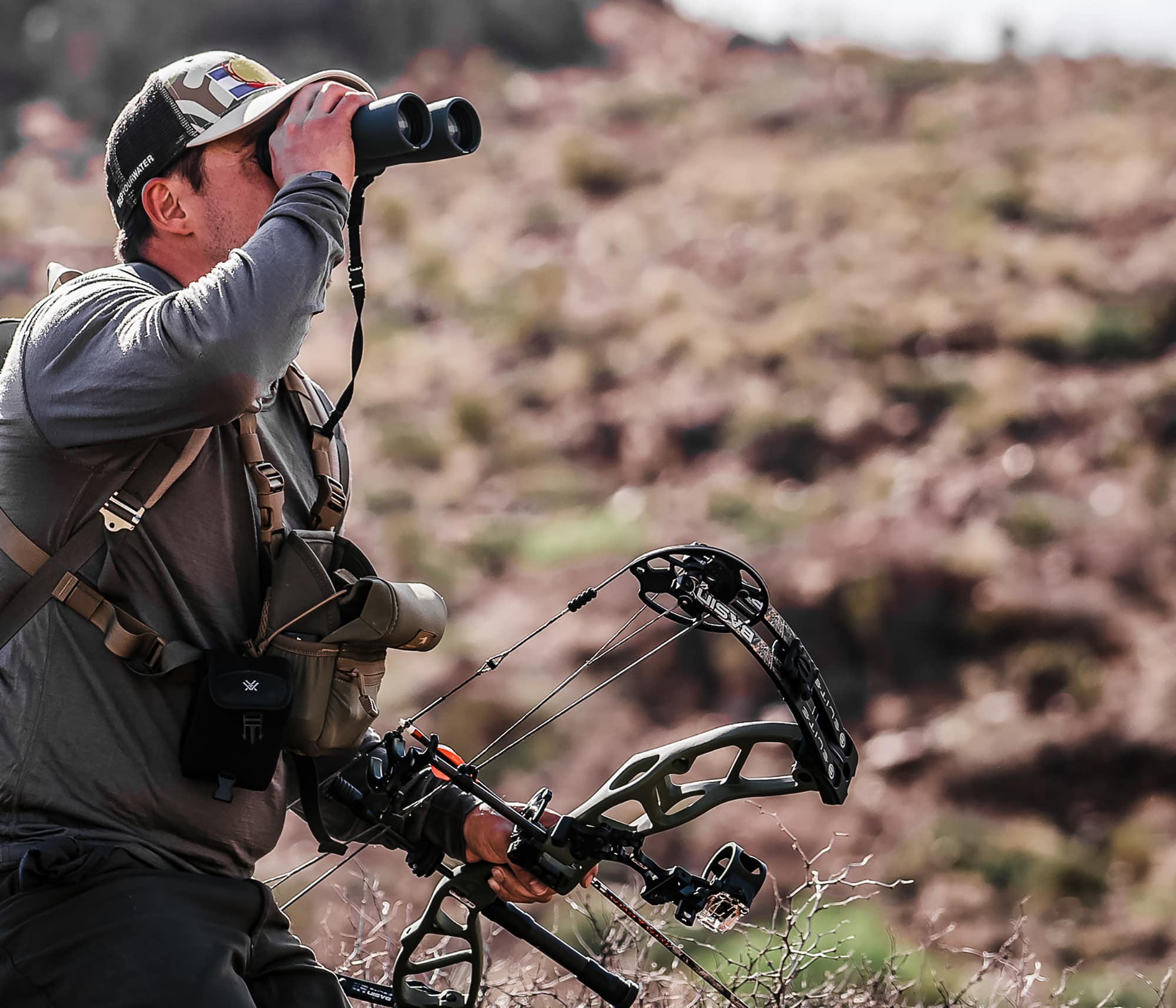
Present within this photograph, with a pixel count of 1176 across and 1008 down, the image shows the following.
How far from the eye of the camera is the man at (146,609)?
2.27 m

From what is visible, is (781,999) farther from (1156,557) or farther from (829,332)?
(829,332)

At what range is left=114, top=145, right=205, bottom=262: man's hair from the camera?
108 inches

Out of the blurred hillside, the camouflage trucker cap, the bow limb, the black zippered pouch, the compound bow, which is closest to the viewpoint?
the black zippered pouch

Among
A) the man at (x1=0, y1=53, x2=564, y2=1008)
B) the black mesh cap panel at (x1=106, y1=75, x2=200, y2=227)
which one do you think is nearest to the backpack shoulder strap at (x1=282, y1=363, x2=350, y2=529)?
the man at (x1=0, y1=53, x2=564, y2=1008)

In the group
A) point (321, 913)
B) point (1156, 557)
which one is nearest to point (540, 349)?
point (1156, 557)

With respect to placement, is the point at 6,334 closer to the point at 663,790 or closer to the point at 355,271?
the point at 355,271

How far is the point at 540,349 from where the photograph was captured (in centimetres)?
2278

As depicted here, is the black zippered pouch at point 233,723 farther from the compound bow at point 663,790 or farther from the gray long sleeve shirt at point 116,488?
the compound bow at point 663,790

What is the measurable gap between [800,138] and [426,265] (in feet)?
25.2

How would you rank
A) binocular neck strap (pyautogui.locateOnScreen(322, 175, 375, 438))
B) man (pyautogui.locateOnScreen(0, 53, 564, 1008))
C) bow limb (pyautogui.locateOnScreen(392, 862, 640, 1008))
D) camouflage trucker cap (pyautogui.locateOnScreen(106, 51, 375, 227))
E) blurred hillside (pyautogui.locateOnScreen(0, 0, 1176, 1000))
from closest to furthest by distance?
man (pyautogui.locateOnScreen(0, 53, 564, 1008)), camouflage trucker cap (pyautogui.locateOnScreen(106, 51, 375, 227)), binocular neck strap (pyautogui.locateOnScreen(322, 175, 375, 438)), bow limb (pyautogui.locateOnScreen(392, 862, 640, 1008)), blurred hillside (pyautogui.locateOnScreen(0, 0, 1176, 1000))

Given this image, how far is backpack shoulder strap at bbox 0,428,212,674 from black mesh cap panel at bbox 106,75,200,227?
0.67m

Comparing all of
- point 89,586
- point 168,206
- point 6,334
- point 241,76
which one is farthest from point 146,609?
point 241,76

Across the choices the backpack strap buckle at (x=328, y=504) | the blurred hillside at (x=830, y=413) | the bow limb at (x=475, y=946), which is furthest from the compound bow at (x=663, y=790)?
the blurred hillside at (x=830, y=413)

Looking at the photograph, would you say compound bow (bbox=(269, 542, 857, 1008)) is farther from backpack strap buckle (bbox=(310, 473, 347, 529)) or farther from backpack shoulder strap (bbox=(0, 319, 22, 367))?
backpack shoulder strap (bbox=(0, 319, 22, 367))
